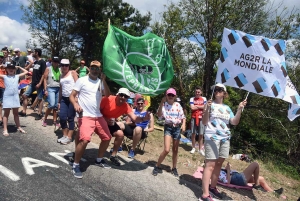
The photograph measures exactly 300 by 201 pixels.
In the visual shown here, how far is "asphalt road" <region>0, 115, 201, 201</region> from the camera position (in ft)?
12.4

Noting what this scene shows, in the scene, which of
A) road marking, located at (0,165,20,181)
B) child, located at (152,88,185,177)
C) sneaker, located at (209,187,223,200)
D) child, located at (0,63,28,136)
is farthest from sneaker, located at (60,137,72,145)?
sneaker, located at (209,187,223,200)

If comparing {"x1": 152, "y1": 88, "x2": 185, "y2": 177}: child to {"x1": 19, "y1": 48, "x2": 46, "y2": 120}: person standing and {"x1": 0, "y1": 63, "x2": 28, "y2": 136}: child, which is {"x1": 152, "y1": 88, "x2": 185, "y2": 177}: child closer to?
{"x1": 0, "y1": 63, "x2": 28, "y2": 136}: child

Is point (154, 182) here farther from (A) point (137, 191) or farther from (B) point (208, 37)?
(B) point (208, 37)

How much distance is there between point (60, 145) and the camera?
227 inches

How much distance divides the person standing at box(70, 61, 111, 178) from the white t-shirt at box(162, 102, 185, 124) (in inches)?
49.3

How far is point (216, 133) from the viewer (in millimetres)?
4508

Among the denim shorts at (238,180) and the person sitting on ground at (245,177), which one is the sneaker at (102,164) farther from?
the denim shorts at (238,180)

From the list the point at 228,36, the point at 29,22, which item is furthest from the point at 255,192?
the point at 29,22

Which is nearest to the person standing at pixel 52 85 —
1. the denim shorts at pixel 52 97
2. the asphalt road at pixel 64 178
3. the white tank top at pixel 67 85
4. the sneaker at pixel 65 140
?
the denim shorts at pixel 52 97

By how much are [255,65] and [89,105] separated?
3.12 meters

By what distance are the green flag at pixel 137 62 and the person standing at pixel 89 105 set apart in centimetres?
29

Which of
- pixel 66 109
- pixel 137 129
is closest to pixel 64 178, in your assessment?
pixel 66 109

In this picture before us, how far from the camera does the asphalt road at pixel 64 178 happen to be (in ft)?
12.4

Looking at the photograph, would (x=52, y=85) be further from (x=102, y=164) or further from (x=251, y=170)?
(x=251, y=170)
